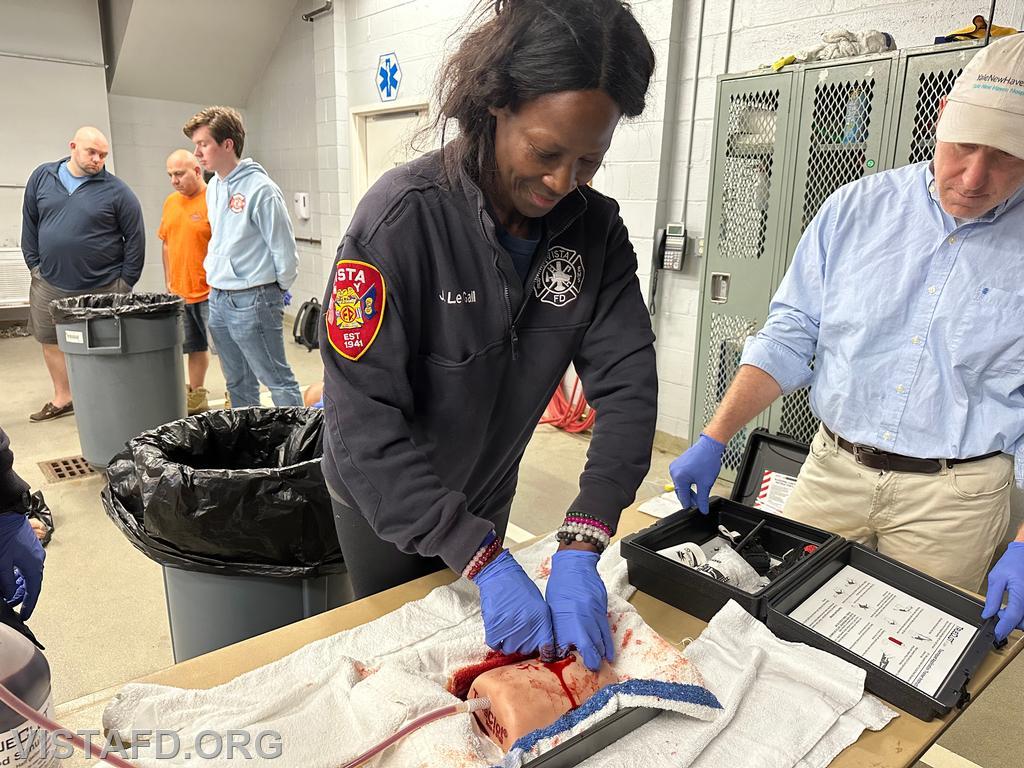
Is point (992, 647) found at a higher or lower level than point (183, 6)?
lower

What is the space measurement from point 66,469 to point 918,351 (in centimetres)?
337

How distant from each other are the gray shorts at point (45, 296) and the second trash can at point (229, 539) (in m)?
2.71

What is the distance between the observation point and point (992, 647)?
3.35ft

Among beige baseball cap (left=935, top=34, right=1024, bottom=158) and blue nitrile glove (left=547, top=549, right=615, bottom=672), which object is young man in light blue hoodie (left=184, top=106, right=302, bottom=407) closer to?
blue nitrile glove (left=547, top=549, right=615, bottom=672)

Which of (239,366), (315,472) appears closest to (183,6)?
(239,366)

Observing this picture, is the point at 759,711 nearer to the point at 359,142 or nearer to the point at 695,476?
→ the point at 695,476

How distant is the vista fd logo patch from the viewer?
1062mm

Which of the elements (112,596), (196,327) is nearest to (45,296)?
(196,327)

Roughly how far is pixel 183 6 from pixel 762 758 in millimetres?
6240

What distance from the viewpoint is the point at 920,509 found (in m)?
1.37

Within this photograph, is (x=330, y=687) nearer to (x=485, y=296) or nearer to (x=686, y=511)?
(x=485, y=296)

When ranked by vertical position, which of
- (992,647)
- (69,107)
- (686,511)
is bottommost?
(992,647)

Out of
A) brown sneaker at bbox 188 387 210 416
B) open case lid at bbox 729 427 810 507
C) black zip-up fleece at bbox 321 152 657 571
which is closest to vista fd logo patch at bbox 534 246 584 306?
black zip-up fleece at bbox 321 152 657 571

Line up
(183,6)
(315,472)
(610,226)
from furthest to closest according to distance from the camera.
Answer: (183,6) → (315,472) → (610,226)
